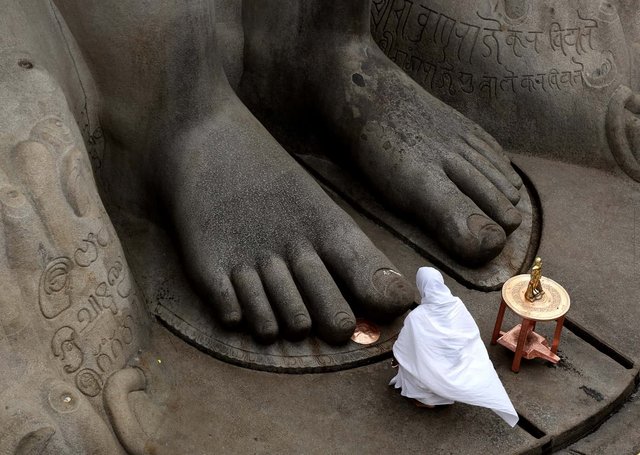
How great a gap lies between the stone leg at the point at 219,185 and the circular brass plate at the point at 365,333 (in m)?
0.03

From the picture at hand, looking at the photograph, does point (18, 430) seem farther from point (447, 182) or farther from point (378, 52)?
point (378, 52)

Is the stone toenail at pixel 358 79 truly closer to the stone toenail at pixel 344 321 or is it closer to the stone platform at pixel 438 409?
the stone platform at pixel 438 409

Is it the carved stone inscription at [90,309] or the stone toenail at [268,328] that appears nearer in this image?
the carved stone inscription at [90,309]

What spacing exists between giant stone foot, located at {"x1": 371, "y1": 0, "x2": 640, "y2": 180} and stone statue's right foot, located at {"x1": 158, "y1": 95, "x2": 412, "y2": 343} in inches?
29.1

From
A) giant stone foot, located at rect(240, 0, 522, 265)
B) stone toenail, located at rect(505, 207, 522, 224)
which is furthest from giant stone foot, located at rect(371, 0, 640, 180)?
stone toenail, located at rect(505, 207, 522, 224)

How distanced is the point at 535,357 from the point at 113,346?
3.00 ft

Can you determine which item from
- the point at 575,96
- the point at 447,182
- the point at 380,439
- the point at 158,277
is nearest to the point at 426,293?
the point at 380,439

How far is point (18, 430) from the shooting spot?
175 cm

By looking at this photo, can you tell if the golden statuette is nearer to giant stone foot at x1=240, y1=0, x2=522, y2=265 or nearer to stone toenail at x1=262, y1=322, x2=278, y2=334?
giant stone foot at x1=240, y1=0, x2=522, y2=265

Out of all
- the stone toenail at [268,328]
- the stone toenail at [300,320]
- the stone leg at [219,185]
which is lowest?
the stone toenail at [268,328]

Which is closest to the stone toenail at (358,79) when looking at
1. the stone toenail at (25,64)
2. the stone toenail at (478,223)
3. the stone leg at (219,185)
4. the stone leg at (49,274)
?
the stone leg at (219,185)

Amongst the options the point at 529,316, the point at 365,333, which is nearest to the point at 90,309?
the point at 365,333

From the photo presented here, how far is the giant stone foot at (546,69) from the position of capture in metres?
2.79

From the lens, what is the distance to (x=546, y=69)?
2.81 meters
